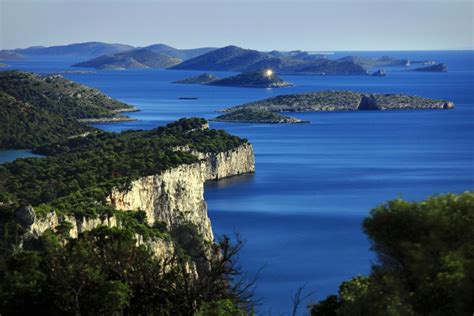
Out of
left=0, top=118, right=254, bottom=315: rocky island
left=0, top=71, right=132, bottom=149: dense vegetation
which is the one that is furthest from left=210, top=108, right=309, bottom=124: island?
left=0, top=118, right=254, bottom=315: rocky island

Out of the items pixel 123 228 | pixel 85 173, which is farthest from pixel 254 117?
pixel 123 228

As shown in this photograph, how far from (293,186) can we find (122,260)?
5374 centimetres

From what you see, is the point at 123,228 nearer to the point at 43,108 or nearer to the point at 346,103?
the point at 43,108

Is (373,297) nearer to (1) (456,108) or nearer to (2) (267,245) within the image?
(2) (267,245)

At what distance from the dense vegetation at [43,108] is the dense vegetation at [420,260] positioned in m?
77.3

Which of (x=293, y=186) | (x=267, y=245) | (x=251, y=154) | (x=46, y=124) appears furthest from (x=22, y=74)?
(x=267, y=245)

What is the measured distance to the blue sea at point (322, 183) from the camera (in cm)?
4575

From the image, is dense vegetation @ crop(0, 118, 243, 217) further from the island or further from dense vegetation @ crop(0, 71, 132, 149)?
the island

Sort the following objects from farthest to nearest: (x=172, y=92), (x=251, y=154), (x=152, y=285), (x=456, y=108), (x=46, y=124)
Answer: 1. (x=172, y=92)
2. (x=456, y=108)
3. (x=46, y=124)
4. (x=251, y=154)
5. (x=152, y=285)

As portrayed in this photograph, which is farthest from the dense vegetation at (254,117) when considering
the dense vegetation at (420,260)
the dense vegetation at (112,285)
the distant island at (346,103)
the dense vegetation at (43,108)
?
the dense vegetation at (420,260)

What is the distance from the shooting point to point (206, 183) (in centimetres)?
7494

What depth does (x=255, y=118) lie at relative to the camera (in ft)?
422

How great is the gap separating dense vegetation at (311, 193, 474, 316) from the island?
110739 millimetres

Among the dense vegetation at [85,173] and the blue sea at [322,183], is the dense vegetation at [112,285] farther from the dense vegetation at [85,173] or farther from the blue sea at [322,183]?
the dense vegetation at [85,173]
